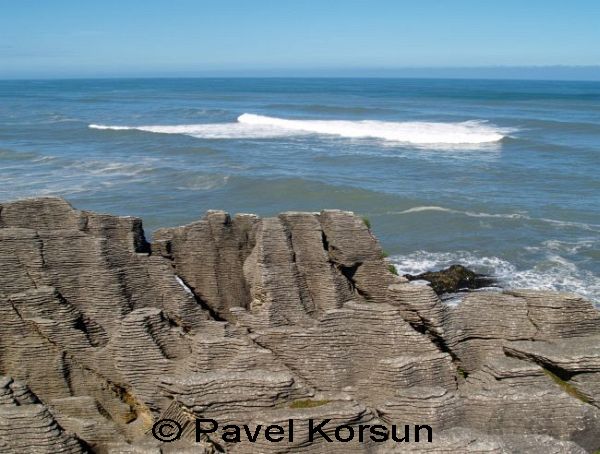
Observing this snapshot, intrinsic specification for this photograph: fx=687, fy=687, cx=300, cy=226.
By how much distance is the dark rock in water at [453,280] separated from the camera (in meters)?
20.8

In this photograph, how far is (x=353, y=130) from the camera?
69.0 m

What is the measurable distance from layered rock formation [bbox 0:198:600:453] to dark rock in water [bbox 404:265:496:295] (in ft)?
28.2

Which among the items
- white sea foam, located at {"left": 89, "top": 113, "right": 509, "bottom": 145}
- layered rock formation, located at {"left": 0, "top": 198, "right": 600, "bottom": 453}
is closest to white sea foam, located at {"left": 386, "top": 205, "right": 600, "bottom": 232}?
layered rock formation, located at {"left": 0, "top": 198, "right": 600, "bottom": 453}

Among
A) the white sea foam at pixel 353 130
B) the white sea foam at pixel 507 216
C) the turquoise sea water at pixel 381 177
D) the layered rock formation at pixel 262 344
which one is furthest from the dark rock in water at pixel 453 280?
the white sea foam at pixel 353 130

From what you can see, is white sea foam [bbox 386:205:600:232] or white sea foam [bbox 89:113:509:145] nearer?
white sea foam [bbox 386:205:600:232]

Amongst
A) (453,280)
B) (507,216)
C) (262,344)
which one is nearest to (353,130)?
(507,216)

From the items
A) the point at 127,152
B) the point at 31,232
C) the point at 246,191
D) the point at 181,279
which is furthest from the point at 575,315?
the point at 127,152

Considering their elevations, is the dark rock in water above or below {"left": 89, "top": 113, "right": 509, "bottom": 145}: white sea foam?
below

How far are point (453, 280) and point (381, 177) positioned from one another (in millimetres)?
21056

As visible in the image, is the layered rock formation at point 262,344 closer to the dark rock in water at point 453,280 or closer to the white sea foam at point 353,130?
the dark rock in water at point 453,280

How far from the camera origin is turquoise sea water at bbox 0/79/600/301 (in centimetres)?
2728

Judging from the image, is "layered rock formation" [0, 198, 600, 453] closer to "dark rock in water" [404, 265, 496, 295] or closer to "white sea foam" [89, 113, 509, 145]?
"dark rock in water" [404, 265, 496, 295]

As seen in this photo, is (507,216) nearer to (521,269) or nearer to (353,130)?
(521,269)

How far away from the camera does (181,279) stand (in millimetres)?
13461
